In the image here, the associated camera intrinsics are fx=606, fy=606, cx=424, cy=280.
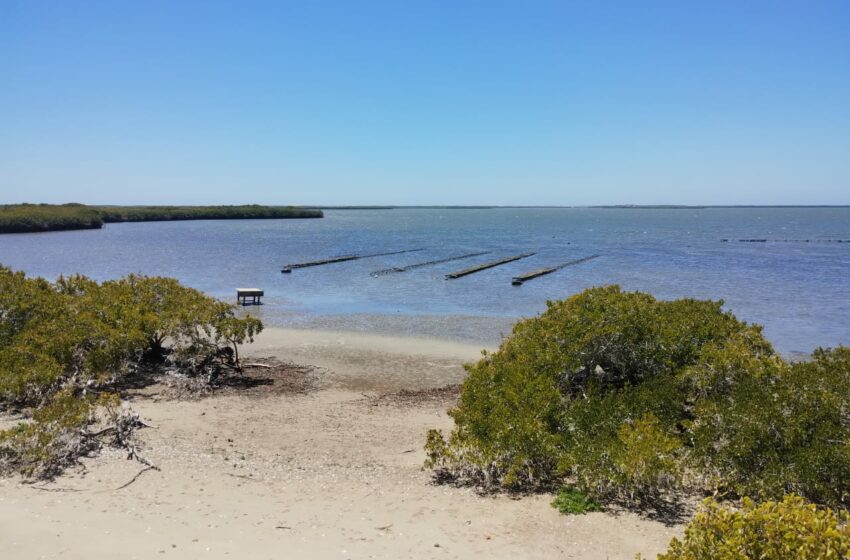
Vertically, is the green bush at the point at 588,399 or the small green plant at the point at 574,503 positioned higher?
the green bush at the point at 588,399

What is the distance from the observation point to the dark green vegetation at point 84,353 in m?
9.79

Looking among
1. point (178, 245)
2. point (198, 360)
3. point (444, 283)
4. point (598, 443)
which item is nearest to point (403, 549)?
point (598, 443)

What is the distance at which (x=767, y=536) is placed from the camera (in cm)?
473

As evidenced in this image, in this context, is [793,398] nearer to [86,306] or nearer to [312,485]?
[312,485]

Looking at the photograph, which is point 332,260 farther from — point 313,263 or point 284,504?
point 284,504

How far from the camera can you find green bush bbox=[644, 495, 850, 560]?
4.52 metres

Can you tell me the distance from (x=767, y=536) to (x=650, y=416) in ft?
15.0

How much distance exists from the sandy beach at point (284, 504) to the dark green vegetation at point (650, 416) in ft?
2.23

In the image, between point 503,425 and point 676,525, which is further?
point 503,425

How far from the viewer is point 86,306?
53.1ft

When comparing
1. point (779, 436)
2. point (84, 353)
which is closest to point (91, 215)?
point (84, 353)

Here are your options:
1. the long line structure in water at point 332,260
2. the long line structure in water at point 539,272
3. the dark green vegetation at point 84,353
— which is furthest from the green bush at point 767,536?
the long line structure in water at point 332,260

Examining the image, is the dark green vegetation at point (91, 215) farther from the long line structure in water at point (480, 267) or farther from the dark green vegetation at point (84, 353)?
the dark green vegetation at point (84, 353)

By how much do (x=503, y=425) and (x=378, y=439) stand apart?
→ 3.76 m
